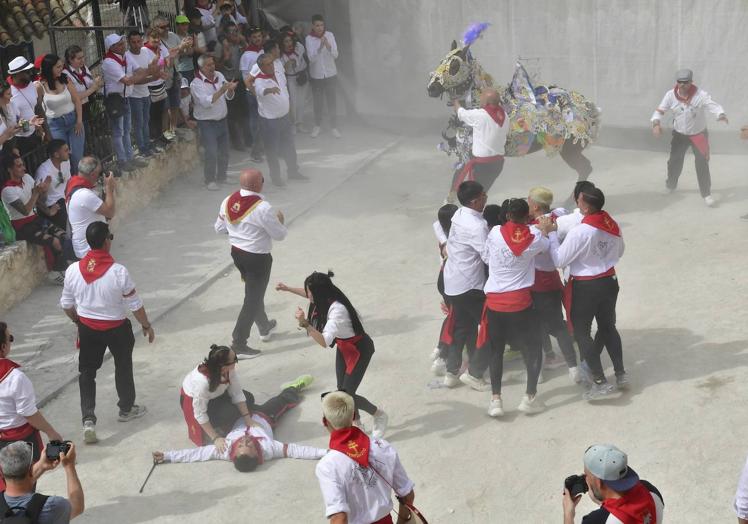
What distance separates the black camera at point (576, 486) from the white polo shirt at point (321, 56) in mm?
12206

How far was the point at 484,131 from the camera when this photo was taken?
37.5 feet

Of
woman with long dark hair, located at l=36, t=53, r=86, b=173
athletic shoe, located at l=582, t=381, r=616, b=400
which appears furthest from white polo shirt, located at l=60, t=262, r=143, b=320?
woman with long dark hair, located at l=36, t=53, r=86, b=173

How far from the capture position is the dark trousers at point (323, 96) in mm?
16375

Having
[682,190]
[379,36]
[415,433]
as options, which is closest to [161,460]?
[415,433]

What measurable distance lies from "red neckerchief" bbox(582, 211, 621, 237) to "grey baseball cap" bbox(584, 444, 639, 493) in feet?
10.7

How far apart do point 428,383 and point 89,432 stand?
2660 mm

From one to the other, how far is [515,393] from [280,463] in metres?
1.97

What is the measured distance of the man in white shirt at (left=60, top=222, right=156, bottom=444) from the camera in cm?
790

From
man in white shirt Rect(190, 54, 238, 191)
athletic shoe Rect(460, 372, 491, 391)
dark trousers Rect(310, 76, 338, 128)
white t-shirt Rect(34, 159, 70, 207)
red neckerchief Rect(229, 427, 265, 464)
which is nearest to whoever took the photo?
red neckerchief Rect(229, 427, 265, 464)

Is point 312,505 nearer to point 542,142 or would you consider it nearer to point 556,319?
point 556,319

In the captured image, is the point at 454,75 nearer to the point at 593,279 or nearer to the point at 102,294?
the point at 593,279

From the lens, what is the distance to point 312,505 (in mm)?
7062

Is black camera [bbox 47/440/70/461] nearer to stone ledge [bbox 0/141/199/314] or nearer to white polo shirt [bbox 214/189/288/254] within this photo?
white polo shirt [bbox 214/189/288/254]

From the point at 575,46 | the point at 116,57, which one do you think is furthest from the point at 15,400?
the point at 575,46
